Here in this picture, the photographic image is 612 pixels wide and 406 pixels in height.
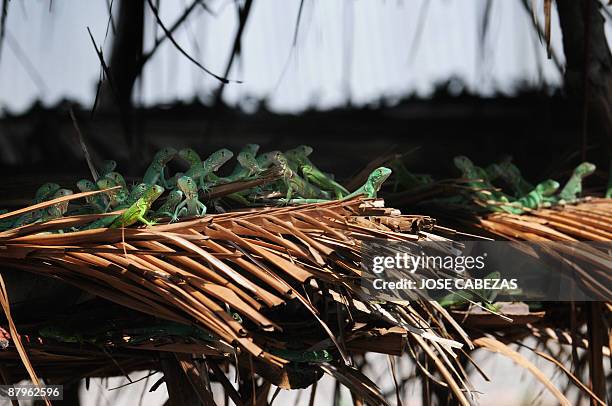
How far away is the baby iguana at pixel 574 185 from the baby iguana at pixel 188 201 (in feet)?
1.57

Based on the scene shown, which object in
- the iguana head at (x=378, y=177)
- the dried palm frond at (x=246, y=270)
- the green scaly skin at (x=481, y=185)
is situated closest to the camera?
the dried palm frond at (x=246, y=270)

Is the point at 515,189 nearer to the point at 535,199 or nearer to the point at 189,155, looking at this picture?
the point at 535,199

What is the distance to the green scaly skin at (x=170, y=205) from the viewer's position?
73 centimetres

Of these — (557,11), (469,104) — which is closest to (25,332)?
(557,11)

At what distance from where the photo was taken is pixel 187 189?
73cm

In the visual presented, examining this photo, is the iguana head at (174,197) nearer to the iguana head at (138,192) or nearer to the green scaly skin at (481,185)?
the iguana head at (138,192)

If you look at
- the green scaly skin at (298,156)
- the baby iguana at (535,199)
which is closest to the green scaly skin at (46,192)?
the green scaly skin at (298,156)

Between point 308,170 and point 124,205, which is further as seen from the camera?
point 308,170

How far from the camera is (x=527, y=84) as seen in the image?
4.64ft

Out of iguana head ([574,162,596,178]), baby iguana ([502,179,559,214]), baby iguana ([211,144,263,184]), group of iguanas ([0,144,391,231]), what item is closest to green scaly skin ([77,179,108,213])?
group of iguanas ([0,144,391,231])

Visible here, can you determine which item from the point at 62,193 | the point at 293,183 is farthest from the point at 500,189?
the point at 62,193

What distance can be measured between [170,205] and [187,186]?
0.02 meters

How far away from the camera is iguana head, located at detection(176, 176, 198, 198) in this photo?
2.38ft

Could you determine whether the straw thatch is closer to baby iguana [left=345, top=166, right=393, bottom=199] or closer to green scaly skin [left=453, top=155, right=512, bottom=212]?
baby iguana [left=345, top=166, right=393, bottom=199]
